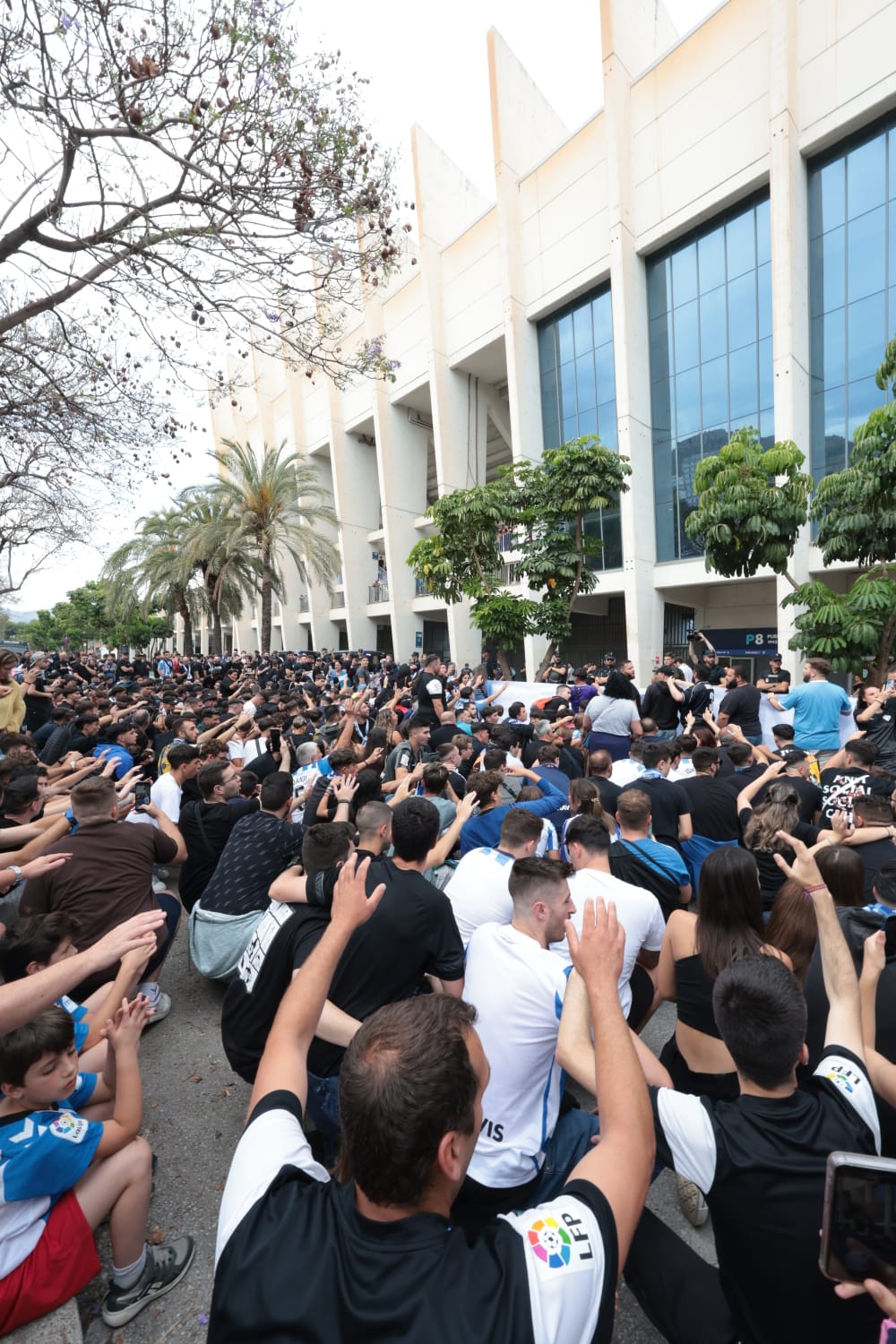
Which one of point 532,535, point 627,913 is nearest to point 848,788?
point 627,913

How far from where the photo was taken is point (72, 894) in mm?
3352

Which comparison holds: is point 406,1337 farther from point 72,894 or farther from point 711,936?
point 72,894

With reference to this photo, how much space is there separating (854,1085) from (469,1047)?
1152mm

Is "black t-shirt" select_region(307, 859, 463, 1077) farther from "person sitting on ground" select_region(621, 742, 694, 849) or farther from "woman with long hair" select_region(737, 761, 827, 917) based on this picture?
"person sitting on ground" select_region(621, 742, 694, 849)

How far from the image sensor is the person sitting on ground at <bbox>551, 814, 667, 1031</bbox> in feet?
8.97

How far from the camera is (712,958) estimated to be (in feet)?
7.93

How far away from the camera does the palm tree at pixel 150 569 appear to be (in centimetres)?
2838

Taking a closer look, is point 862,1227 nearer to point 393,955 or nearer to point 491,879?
point 393,955

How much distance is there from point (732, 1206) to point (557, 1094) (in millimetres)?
790

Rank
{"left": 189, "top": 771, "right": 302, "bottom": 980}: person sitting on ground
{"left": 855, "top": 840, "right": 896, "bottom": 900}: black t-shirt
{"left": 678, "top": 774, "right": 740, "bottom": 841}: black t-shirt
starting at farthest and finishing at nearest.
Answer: {"left": 678, "top": 774, "right": 740, "bottom": 841}: black t-shirt → {"left": 189, "top": 771, "right": 302, "bottom": 980}: person sitting on ground → {"left": 855, "top": 840, "right": 896, "bottom": 900}: black t-shirt

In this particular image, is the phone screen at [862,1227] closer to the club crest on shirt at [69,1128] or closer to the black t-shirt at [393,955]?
the black t-shirt at [393,955]

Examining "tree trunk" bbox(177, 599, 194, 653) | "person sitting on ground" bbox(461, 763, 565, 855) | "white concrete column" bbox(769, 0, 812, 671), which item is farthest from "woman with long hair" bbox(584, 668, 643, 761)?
"tree trunk" bbox(177, 599, 194, 653)

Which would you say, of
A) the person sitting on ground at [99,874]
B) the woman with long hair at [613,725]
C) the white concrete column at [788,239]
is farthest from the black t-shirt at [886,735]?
the white concrete column at [788,239]

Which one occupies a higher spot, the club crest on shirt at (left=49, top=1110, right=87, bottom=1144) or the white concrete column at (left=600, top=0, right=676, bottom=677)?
the white concrete column at (left=600, top=0, right=676, bottom=677)
